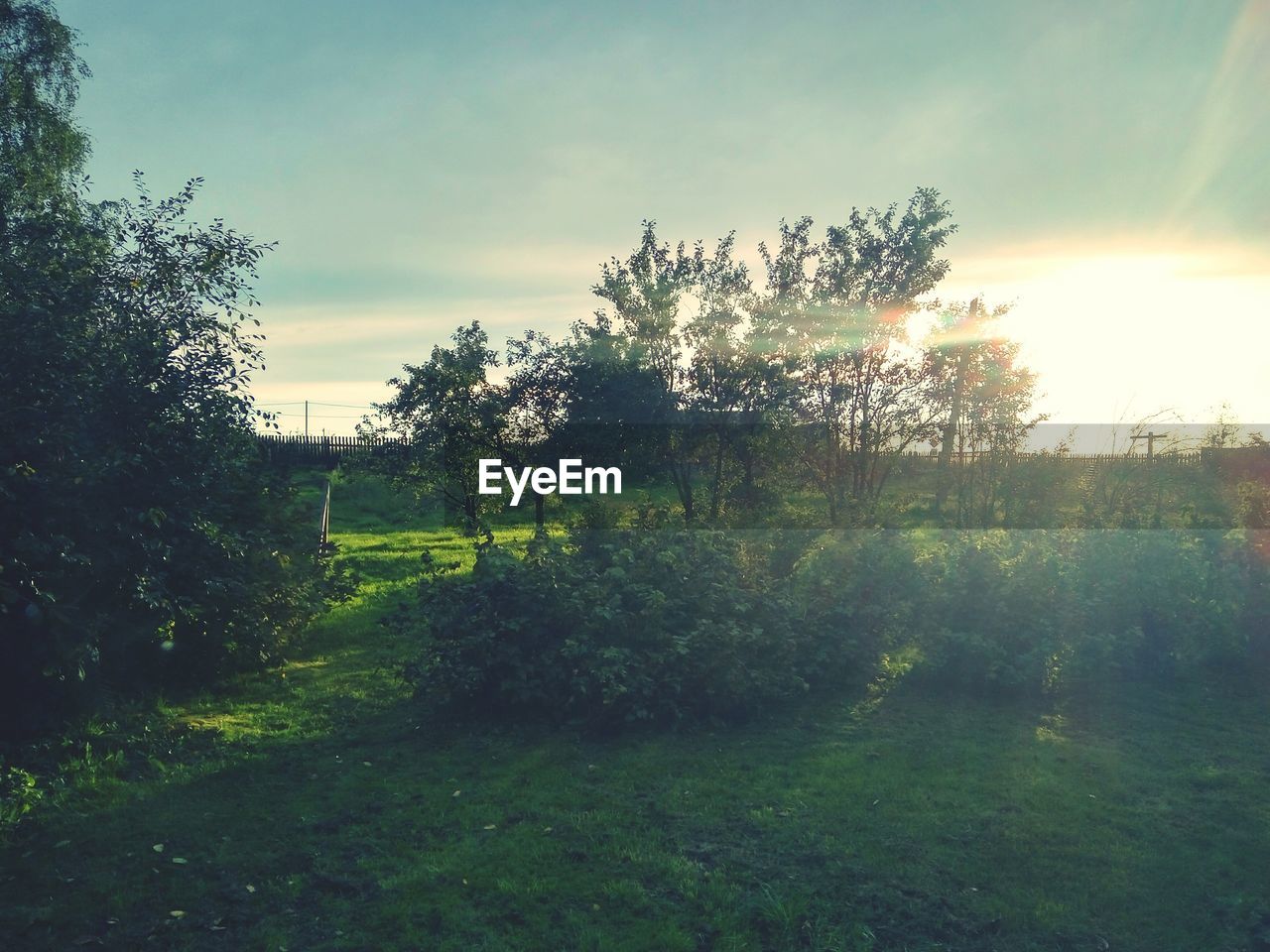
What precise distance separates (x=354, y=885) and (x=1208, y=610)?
33.1 feet

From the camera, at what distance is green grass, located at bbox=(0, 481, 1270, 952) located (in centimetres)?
471

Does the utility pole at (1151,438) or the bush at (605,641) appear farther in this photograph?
the utility pole at (1151,438)

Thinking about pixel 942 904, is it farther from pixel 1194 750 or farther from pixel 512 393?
pixel 512 393

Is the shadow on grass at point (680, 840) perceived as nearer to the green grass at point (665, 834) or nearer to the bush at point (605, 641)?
the green grass at point (665, 834)

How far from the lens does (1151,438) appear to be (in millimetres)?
16250

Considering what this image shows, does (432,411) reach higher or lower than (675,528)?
higher

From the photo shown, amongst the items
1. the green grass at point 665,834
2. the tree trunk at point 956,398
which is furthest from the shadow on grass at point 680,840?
the tree trunk at point 956,398

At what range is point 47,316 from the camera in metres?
6.12

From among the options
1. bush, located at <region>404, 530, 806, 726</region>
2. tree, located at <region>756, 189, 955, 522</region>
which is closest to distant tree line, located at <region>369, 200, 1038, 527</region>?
tree, located at <region>756, 189, 955, 522</region>

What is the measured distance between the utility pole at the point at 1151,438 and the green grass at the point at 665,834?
836 cm

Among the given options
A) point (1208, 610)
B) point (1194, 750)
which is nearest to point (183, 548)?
point (1194, 750)

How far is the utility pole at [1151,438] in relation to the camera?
16.0 metres

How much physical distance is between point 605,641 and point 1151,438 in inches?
507

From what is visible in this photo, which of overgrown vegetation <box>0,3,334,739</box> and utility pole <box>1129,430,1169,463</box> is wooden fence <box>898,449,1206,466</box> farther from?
overgrown vegetation <box>0,3,334,739</box>
